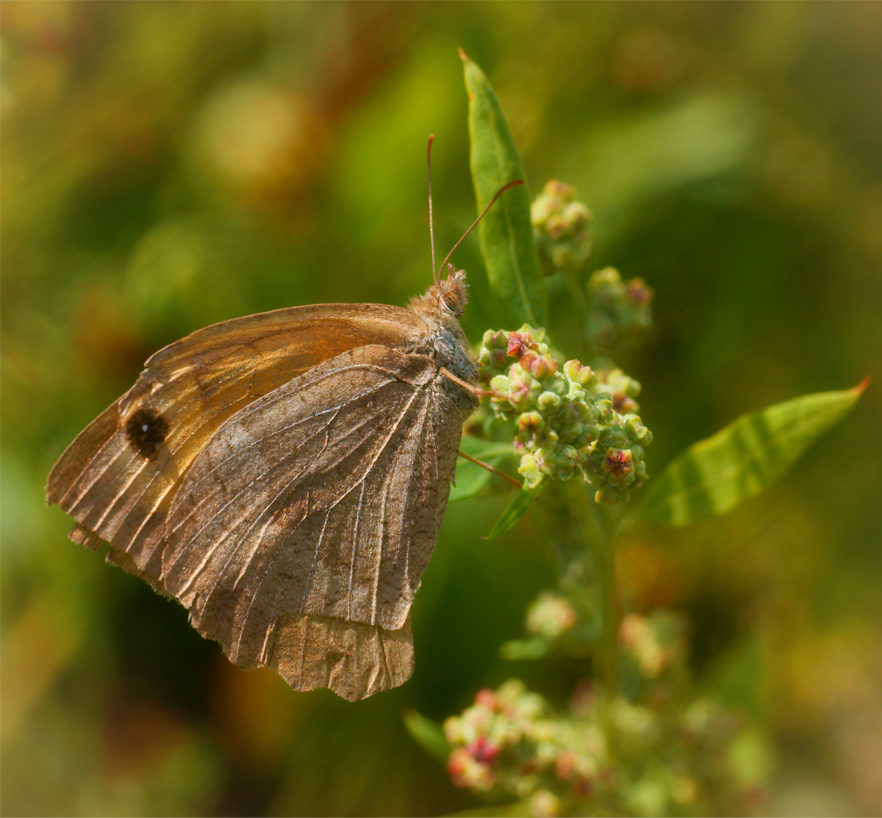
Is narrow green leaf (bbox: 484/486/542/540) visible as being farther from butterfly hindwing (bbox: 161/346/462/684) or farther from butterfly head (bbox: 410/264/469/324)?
butterfly head (bbox: 410/264/469/324)

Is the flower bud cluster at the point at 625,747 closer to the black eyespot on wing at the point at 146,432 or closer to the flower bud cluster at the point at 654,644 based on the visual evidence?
the flower bud cluster at the point at 654,644

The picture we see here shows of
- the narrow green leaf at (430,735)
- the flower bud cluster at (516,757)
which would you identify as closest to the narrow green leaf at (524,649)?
the flower bud cluster at (516,757)

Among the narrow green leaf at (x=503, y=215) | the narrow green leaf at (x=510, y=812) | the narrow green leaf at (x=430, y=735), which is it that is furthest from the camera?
the narrow green leaf at (x=510, y=812)

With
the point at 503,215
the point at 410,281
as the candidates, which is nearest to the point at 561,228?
the point at 503,215

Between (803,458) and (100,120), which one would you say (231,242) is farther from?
(803,458)

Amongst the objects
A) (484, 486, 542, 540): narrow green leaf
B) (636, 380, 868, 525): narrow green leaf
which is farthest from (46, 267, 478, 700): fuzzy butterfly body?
(636, 380, 868, 525): narrow green leaf

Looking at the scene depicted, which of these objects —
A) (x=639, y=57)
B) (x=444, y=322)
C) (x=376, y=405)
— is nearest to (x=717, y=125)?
A: (x=639, y=57)

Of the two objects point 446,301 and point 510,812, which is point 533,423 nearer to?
point 446,301
